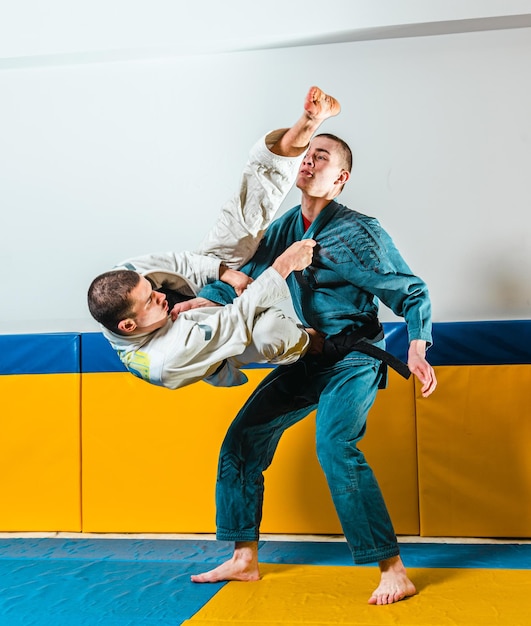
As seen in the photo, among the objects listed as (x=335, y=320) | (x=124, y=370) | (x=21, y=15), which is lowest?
(x=124, y=370)

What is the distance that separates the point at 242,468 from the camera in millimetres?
2951

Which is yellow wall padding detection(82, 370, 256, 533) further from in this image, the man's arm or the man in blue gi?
the man's arm

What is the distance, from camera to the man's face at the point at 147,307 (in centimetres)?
250

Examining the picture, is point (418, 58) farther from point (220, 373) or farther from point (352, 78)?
point (220, 373)

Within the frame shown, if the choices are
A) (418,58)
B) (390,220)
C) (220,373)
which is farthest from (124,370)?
(418,58)

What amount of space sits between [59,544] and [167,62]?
251 cm

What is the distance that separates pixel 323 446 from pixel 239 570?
644mm

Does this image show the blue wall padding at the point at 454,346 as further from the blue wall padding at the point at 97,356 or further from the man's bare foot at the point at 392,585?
the man's bare foot at the point at 392,585

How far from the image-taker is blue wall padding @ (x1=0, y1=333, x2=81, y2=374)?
3.83 meters

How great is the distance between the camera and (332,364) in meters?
2.89

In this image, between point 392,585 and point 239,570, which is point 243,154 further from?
point 392,585

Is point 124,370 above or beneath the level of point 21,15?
beneath

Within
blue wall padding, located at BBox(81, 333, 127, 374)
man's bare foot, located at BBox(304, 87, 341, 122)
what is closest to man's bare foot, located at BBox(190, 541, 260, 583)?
blue wall padding, located at BBox(81, 333, 127, 374)

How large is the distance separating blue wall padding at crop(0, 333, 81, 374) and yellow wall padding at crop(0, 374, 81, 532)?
4cm
